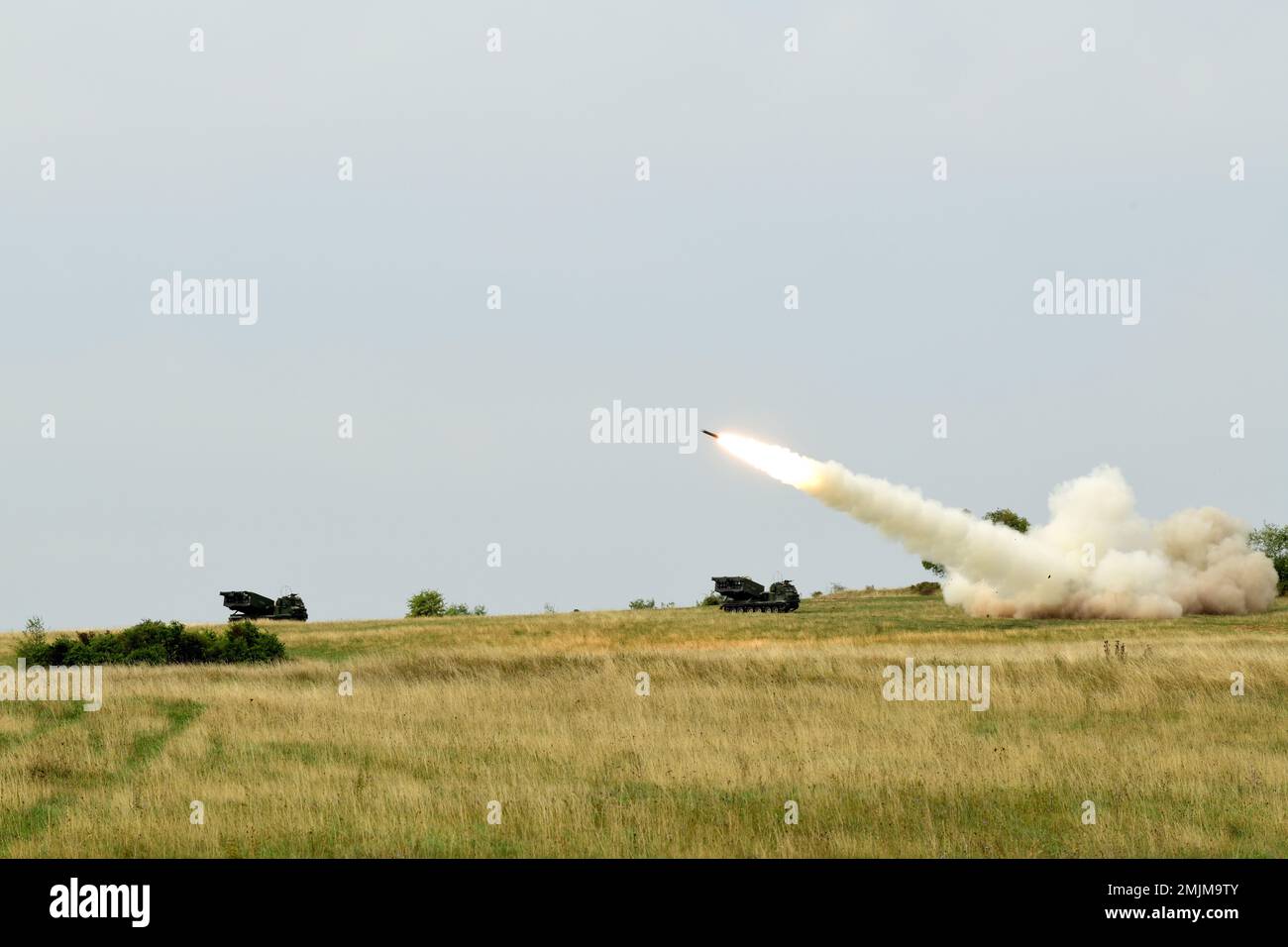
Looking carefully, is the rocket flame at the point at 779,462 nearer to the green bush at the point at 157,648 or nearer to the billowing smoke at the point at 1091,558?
the billowing smoke at the point at 1091,558

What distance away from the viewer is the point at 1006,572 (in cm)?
5969

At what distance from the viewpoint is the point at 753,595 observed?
66.8m

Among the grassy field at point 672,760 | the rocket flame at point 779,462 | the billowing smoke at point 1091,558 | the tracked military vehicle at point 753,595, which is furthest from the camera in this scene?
the tracked military vehicle at point 753,595

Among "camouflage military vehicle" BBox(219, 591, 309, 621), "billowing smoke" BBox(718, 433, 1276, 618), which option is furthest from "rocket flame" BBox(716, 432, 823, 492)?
"camouflage military vehicle" BBox(219, 591, 309, 621)

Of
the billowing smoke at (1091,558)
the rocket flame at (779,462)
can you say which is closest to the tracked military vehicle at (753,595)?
the billowing smoke at (1091,558)

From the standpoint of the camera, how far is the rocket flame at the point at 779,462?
40094 millimetres

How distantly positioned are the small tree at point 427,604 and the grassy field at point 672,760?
5038cm

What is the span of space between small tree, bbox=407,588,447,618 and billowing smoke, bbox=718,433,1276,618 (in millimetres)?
37902

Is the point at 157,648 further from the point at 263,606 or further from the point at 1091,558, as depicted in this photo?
the point at 1091,558

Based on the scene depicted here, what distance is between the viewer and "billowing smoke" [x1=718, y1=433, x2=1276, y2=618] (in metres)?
55.2

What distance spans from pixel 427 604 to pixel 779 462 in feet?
165

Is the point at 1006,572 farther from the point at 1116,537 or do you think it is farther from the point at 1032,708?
the point at 1032,708

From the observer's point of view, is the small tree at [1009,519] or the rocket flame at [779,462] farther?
the small tree at [1009,519]
